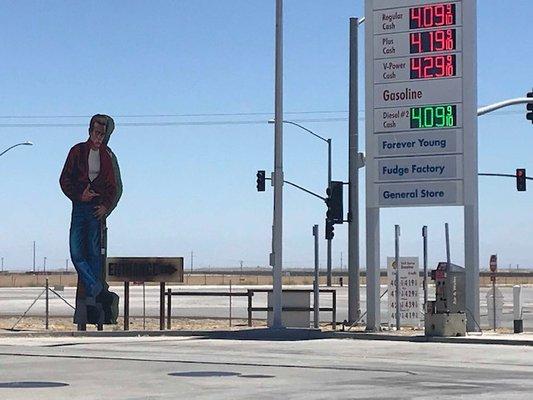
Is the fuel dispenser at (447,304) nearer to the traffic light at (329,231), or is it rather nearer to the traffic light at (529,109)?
the traffic light at (529,109)

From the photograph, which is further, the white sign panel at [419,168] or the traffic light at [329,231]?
the traffic light at [329,231]

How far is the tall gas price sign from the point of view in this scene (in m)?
31.0

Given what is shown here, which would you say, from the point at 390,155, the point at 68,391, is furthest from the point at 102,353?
the point at 390,155

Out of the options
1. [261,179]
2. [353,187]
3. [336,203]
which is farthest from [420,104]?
[261,179]

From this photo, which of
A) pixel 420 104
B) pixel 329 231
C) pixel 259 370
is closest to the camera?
pixel 259 370

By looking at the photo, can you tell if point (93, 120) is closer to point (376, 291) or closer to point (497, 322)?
point (376, 291)

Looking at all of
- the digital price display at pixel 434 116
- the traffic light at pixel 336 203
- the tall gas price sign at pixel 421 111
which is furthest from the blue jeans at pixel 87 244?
the digital price display at pixel 434 116

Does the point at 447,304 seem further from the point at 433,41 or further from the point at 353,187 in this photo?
the point at 433,41

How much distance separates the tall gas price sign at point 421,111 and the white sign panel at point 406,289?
0.90 m

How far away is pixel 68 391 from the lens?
15789 mm

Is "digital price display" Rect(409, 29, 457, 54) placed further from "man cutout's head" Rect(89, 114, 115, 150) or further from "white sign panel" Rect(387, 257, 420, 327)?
"man cutout's head" Rect(89, 114, 115, 150)

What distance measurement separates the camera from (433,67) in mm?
31312

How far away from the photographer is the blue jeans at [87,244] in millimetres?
35031

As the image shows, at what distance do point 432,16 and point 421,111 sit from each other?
102 inches
